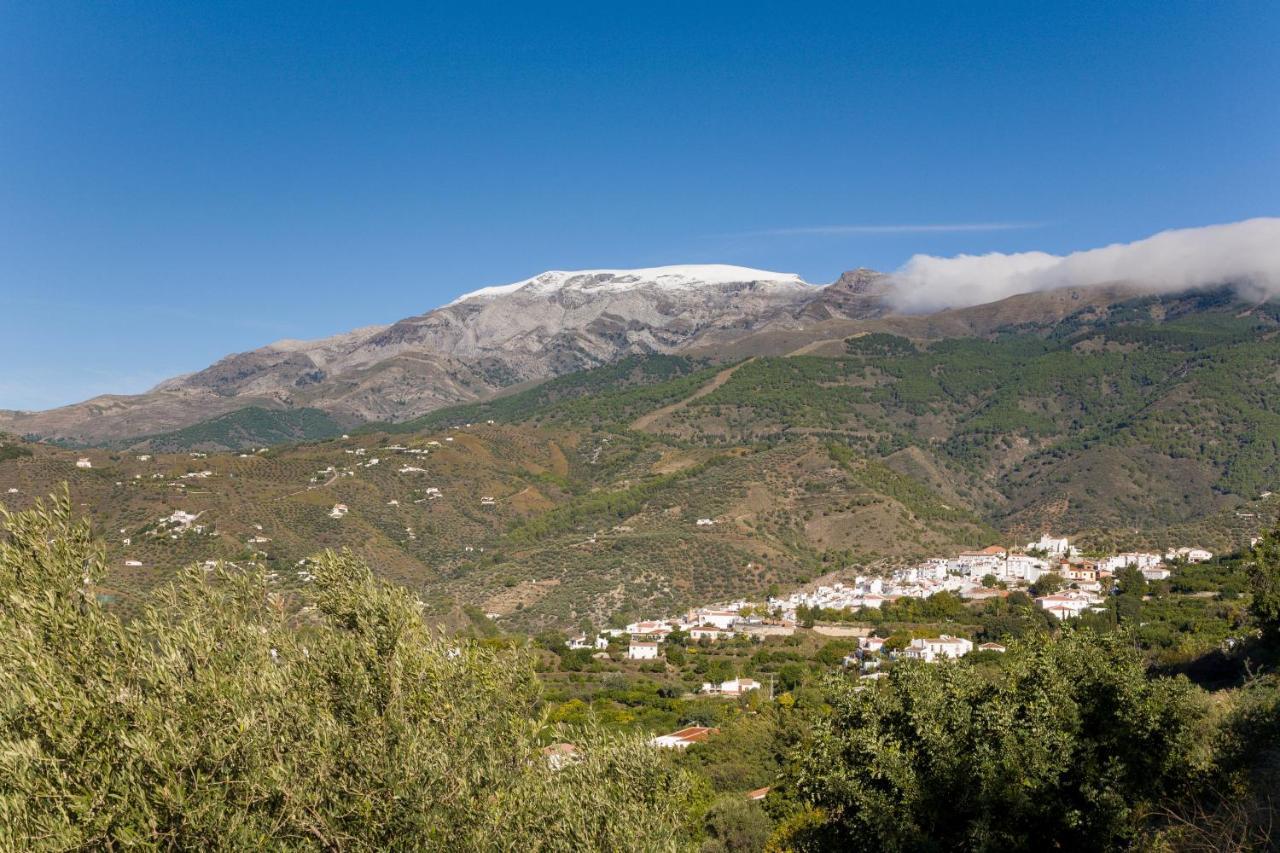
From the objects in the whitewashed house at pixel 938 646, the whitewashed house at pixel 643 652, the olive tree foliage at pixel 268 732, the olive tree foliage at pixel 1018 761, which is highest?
the olive tree foliage at pixel 268 732

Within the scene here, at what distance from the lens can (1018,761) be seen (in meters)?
14.0

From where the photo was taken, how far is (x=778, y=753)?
3397cm

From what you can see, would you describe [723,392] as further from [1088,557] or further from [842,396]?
[1088,557]

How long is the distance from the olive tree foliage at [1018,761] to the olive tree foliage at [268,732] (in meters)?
5.81

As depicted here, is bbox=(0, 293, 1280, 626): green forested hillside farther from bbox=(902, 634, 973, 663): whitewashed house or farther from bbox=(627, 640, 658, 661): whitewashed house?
bbox=(902, 634, 973, 663): whitewashed house

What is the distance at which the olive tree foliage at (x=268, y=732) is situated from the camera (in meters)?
7.30

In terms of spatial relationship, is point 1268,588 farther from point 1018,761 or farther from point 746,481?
point 746,481

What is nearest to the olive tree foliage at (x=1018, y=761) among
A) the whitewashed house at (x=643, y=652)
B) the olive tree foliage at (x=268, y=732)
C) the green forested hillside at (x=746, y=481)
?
the olive tree foliage at (x=268, y=732)

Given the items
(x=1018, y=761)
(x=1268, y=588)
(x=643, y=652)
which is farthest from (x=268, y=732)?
(x=643, y=652)

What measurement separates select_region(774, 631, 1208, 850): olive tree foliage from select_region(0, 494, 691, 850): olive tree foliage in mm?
5808

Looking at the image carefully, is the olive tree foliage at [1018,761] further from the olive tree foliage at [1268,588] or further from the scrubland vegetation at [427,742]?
the olive tree foliage at [1268,588]

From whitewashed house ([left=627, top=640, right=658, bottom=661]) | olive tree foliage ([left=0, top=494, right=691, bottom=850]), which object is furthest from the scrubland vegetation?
whitewashed house ([left=627, top=640, right=658, bottom=661])

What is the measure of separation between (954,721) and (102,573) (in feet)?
45.4

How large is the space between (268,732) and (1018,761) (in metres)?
11.5
